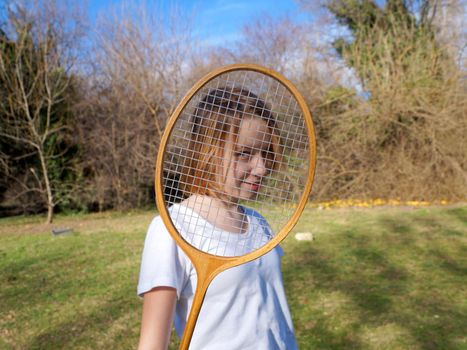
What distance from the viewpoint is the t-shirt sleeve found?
1118 mm

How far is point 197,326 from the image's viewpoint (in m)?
1.24

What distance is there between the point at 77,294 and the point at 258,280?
353 cm

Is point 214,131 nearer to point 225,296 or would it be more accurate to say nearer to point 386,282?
point 225,296

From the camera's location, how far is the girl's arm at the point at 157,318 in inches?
42.8

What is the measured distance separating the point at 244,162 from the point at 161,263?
371 millimetres

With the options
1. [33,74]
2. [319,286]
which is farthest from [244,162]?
[33,74]

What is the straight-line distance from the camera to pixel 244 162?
1.34 metres

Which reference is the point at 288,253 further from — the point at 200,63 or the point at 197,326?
the point at 200,63

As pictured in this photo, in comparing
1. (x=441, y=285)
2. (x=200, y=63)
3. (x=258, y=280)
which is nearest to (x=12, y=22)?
(x=200, y=63)

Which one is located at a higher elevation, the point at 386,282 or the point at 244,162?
the point at 244,162

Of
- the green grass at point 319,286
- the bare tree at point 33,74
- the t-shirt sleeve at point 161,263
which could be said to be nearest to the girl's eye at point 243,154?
the t-shirt sleeve at point 161,263

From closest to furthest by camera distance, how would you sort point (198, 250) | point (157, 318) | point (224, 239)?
point (157, 318) < point (198, 250) < point (224, 239)

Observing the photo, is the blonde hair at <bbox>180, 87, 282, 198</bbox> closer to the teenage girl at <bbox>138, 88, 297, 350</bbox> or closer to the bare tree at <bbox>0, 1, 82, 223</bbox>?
the teenage girl at <bbox>138, 88, 297, 350</bbox>

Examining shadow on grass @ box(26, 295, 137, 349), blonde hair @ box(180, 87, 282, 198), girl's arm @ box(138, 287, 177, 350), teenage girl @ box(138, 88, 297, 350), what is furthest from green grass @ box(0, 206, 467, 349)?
girl's arm @ box(138, 287, 177, 350)
